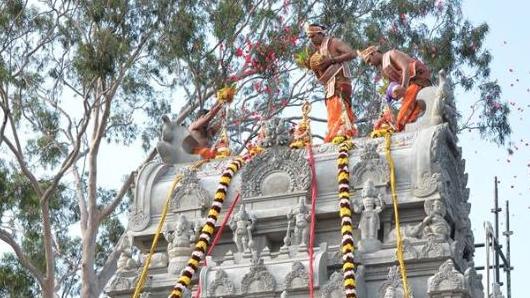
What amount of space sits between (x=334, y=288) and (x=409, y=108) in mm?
3107

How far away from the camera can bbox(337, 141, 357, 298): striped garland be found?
44.3ft

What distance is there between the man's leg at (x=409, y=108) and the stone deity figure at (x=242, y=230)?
2457mm

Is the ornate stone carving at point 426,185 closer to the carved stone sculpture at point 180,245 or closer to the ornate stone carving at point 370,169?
the ornate stone carving at point 370,169

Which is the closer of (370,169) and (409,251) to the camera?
(409,251)

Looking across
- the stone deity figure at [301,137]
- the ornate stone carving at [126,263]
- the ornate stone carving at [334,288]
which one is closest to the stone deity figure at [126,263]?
the ornate stone carving at [126,263]

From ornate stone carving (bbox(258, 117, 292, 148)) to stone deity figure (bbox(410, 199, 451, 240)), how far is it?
2.22 metres

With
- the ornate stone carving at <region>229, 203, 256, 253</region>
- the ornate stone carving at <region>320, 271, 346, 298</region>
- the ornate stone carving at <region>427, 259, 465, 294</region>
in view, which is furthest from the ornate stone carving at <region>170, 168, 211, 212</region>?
the ornate stone carving at <region>427, 259, 465, 294</region>

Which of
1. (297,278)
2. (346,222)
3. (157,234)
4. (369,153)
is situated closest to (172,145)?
(157,234)

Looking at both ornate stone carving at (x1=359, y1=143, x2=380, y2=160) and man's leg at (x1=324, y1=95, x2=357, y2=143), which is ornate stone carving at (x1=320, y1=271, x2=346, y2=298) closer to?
ornate stone carving at (x1=359, y1=143, x2=380, y2=160)

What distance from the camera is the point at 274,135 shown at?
50.2 ft

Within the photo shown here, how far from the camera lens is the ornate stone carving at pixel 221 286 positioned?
14.1 meters

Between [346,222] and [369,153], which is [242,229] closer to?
[346,222]

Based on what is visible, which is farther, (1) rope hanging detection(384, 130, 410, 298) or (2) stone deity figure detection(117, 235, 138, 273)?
(2) stone deity figure detection(117, 235, 138, 273)

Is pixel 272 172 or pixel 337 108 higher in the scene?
pixel 337 108
